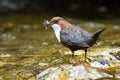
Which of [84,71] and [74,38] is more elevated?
[74,38]

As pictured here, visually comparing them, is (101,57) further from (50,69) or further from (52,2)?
(52,2)

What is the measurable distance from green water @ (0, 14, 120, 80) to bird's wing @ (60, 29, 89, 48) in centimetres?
63

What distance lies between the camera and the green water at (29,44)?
615cm

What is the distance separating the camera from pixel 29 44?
31.3 ft

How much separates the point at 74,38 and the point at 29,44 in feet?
13.1

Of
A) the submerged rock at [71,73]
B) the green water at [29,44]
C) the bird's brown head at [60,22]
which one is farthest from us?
the green water at [29,44]

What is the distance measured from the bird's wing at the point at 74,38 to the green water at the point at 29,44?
2.05ft

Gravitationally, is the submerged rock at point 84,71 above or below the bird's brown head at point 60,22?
below

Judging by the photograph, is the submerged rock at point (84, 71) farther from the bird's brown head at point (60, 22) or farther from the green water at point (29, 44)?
the bird's brown head at point (60, 22)

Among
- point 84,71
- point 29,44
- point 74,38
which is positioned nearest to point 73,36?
point 74,38

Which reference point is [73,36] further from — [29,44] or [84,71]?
[29,44]

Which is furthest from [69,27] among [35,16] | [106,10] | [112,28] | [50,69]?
[106,10]

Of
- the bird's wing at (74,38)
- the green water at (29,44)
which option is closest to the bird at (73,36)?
the bird's wing at (74,38)

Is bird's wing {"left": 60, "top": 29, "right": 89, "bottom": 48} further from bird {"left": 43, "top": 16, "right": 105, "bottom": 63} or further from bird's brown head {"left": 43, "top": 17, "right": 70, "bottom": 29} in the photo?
bird's brown head {"left": 43, "top": 17, "right": 70, "bottom": 29}
